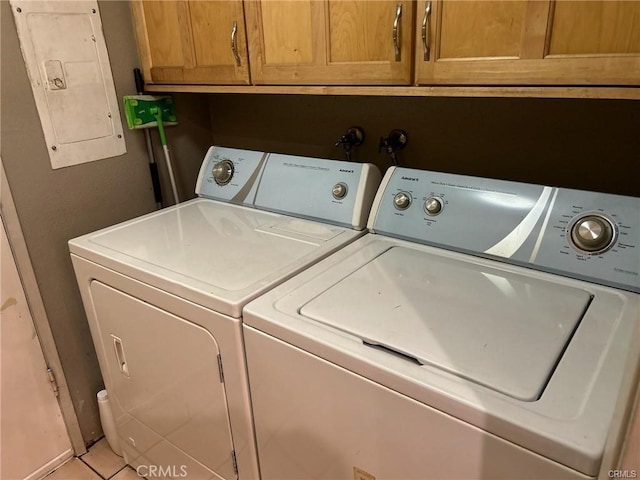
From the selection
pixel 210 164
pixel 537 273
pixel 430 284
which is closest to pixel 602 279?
pixel 537 273

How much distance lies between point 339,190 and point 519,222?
54 centimetres

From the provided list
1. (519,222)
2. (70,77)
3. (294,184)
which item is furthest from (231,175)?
(519,222)

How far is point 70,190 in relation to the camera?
1.70 metres

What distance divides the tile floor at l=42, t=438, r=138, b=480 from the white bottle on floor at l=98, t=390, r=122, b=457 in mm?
40

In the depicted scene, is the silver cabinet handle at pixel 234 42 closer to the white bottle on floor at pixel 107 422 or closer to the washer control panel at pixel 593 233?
the washer control panel at pixel 593 233

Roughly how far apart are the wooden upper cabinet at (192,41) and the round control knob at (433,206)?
67cm

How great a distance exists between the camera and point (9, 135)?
1.51 metres

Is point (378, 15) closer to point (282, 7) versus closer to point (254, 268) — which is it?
point (282, 7)

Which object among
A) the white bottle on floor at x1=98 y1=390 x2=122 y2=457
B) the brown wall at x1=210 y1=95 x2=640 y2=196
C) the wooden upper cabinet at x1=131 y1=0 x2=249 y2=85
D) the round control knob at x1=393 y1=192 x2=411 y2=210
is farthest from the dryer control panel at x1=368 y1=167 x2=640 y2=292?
the white bottle on floor at x1=98 y1=390 x2=122 y2=457

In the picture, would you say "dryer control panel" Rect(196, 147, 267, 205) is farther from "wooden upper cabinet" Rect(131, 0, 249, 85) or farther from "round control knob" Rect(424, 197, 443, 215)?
"round control knob" Rect(424, 197, 443, 215)

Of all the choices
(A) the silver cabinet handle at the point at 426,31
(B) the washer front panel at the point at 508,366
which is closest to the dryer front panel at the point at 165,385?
(B) the washer front panel at the point at 508,366

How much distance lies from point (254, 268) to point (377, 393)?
20.2 inches

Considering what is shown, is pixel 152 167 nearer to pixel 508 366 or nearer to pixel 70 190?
pixel 70 190

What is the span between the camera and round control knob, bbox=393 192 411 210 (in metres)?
1.42
